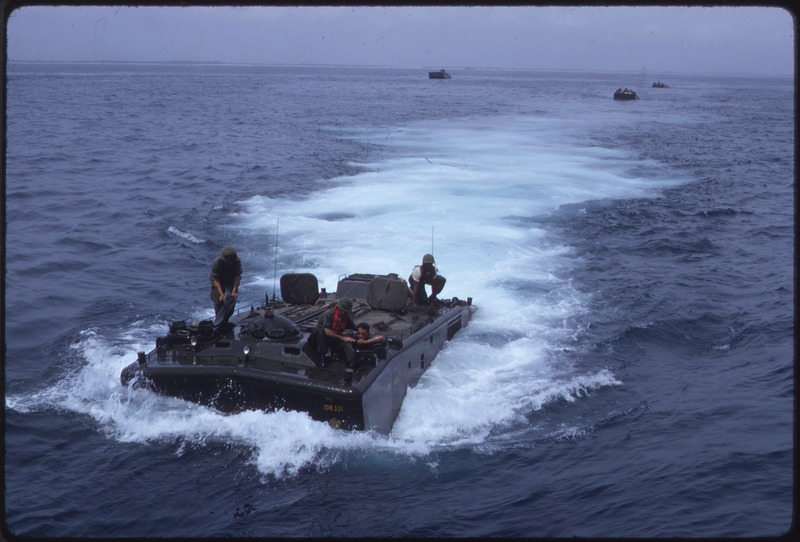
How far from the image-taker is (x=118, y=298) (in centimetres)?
2180

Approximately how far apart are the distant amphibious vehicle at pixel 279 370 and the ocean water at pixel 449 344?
304 mm

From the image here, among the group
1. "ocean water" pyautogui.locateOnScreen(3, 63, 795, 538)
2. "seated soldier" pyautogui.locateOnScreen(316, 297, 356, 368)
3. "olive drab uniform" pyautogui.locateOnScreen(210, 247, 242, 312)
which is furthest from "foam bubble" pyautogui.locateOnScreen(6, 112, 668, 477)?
"olive drab uniform" pyautogui.locateOnScreen(210, 247, 242, 312)

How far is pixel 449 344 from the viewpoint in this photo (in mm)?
18375

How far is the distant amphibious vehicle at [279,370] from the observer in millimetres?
12930

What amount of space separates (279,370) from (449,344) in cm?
575

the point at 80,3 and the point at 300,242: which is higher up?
the point at 80,3

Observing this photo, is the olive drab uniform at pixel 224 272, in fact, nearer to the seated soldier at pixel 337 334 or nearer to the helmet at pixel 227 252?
the helmet at pixel 227 252

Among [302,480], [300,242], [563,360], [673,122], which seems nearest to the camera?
[302,480]

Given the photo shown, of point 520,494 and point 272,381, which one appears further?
point 272,381

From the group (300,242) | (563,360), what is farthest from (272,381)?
(300,242)

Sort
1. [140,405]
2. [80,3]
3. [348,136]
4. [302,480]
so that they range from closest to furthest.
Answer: [80,3] → [302,480] → [140,405] → [348,136]

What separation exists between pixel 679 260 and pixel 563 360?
36.3ft

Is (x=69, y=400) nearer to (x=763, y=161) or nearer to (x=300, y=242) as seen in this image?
(x=300, y=242)

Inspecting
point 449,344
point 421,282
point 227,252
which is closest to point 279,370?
point 227,252
